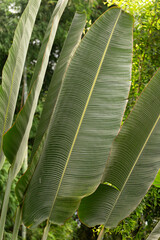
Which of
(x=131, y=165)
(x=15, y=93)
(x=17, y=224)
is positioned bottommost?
(x=17, y=224)

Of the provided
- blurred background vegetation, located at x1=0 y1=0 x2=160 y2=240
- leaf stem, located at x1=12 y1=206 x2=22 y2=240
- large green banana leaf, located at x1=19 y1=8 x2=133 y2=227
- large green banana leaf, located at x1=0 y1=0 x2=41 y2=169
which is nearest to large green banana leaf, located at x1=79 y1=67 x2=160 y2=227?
large green banana leaf, located at x1=19 y1=8 x2=133 y2=227

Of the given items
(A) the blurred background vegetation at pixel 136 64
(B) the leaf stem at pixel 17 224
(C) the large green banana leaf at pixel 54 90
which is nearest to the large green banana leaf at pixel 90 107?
(C) the large green banana leaf at pixel 54 90

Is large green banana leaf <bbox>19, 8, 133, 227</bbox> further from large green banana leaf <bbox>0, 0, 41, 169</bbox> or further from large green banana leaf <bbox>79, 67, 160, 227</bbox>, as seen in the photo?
large green banana leaf <bbox>0, 0, 41, 169</bbox>

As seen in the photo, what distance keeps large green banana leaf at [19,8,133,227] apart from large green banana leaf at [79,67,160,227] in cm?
6

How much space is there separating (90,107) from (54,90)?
197 mm

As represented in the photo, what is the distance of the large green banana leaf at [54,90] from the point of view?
1031 mm

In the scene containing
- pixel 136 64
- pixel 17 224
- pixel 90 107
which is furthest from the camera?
pixel 136 64

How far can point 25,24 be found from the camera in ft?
3.78

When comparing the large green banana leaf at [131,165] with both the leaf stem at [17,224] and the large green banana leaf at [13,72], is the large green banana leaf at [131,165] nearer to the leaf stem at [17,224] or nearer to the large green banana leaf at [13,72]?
the leaf stem at [17,224]

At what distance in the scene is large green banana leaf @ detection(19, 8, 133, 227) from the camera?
958 mm

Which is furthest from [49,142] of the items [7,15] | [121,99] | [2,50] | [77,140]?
[7,15]

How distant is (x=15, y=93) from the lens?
1.15 metres

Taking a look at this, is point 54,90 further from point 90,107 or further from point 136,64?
point 136,64

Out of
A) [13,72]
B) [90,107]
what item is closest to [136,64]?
[13,72]
